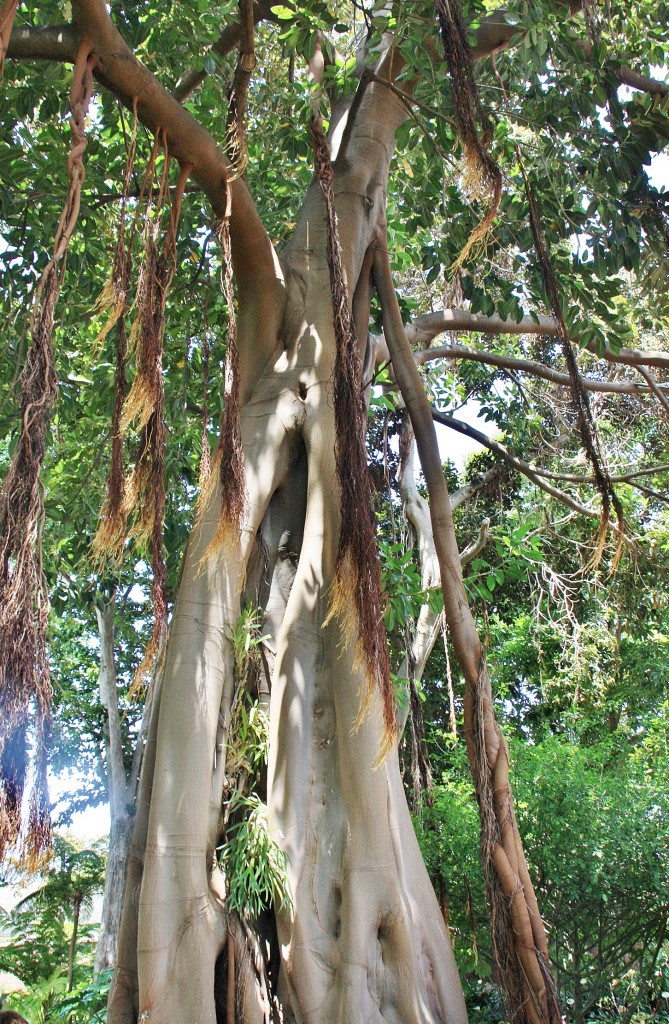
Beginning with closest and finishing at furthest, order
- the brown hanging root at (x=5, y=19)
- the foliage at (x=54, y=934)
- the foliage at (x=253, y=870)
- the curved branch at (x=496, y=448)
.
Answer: the brown hanging root at (x=5, y=19) → the foliage at (x=253, y=870) → the curved branch at (x=496, y=448) → the foliage at (x=54, y=934)

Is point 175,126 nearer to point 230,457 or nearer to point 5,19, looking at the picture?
point 5,19

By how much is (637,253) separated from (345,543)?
8.43 feet

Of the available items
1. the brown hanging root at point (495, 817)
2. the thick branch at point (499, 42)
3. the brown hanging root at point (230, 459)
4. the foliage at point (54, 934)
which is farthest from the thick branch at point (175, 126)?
the foliage at point (54, 934)

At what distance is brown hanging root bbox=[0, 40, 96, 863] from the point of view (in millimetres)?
2068

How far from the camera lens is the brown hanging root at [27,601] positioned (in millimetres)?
2068

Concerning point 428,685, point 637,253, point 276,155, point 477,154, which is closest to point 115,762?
point 428,685

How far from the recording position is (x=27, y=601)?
2.09 m

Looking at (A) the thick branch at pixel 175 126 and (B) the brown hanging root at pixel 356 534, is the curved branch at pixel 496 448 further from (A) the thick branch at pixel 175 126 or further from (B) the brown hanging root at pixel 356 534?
(B) the brown hanging root at pixel 356 534

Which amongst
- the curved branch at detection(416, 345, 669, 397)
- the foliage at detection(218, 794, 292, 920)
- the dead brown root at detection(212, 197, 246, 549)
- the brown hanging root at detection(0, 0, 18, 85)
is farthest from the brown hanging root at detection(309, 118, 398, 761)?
the curved branch at detection(416, 345, 669, 397)

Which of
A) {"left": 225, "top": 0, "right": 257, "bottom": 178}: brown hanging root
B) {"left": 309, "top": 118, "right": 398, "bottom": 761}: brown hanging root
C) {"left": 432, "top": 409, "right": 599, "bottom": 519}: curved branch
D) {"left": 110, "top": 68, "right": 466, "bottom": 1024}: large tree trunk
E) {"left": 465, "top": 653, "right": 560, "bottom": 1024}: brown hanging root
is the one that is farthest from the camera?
{"left": 432, "top": 409, "right": 599, "bottom": 519}: curved branch

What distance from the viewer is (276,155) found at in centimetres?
599

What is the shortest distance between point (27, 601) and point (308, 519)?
5.79ft

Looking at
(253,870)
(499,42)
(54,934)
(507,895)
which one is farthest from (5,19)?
(54,934)

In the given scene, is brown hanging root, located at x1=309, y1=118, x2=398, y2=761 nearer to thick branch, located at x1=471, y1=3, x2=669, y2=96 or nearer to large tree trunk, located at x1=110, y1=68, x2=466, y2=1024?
large tree trunk, located at x1=110, y1=68, x2=466, y2=1024
